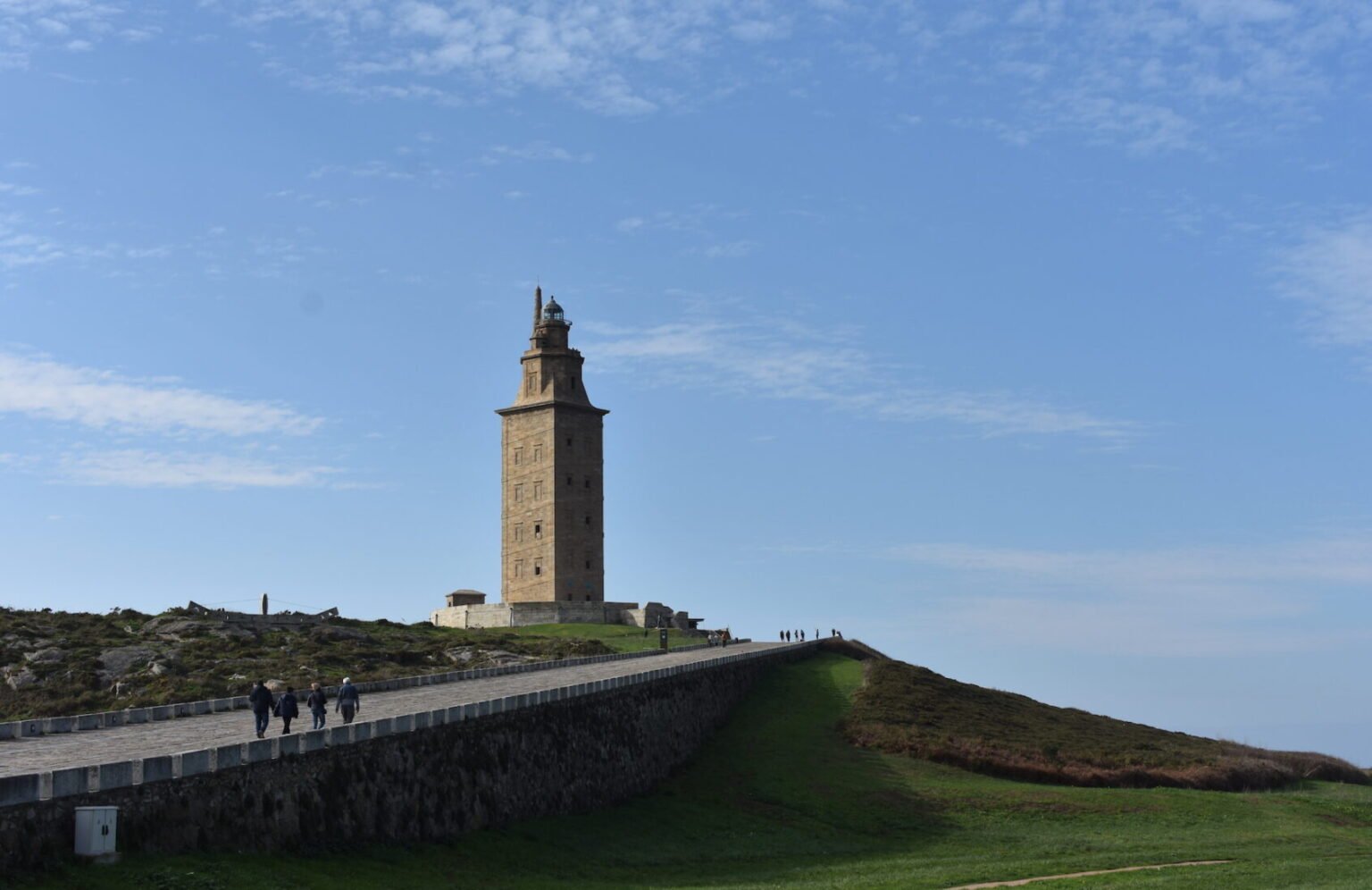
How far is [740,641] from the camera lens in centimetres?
10456

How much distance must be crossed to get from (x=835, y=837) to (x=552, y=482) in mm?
75985

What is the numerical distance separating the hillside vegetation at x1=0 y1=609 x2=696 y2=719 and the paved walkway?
11261 mm

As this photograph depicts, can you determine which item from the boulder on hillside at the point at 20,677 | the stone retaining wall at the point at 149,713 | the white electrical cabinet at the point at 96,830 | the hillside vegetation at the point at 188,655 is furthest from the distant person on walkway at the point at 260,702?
the boulder on hillside at the point at 20,677

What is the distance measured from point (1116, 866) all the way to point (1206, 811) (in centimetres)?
1302

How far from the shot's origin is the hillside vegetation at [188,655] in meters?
59.0

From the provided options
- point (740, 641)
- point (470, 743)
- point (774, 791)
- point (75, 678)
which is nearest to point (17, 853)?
point (470, 743)

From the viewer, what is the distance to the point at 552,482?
117 metres

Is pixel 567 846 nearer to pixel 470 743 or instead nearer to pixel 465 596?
pixel 470 743

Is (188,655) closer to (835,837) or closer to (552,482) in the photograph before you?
(835,837)

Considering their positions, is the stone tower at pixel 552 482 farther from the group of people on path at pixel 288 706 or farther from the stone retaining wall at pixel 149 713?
the group of people on path at pixel 288 706

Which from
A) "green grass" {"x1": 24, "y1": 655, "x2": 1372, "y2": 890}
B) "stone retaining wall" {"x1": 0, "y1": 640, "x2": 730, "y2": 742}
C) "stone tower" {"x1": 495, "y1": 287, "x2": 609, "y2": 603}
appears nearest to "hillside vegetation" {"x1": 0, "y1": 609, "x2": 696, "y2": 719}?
"stone retaining wall" {"x1": 0, "y1": 640, "x2": 730, "y2": 742}

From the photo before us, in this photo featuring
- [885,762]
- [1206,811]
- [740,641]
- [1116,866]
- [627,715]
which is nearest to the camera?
[1116,866]

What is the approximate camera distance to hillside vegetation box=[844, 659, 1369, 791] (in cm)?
5622

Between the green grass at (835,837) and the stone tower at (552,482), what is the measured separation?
178ft
